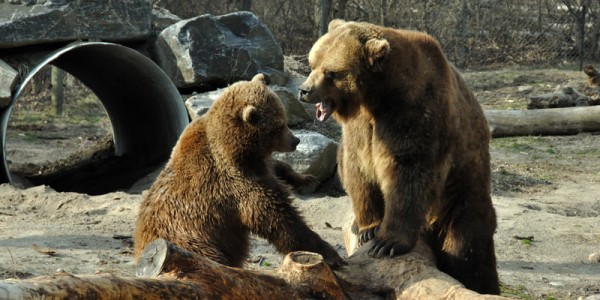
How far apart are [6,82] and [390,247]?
6562 mm

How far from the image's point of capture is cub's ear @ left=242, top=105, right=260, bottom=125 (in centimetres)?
587

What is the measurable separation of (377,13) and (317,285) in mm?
14808

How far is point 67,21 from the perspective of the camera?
11266 mm

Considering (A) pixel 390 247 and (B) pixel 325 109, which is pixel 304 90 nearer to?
(B) pixel 325 109

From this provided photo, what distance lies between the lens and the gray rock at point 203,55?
12116 millimetres

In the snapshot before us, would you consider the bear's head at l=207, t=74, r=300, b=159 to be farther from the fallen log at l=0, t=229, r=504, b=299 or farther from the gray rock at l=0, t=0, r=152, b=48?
the gray rock at l=0, t=0, r=152, b=48

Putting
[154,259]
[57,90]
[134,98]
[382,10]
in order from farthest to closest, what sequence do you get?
[382,10]
[57,90]
[134,98]
[154,259]

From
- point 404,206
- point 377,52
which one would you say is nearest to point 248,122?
point 377,52

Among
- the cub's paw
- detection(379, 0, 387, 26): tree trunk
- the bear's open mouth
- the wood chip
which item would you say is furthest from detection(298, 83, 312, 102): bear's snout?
detection(379, 0, 387, 26): tree trunk

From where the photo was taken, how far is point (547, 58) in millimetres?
19625

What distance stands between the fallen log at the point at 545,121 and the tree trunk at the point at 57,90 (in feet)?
23.6

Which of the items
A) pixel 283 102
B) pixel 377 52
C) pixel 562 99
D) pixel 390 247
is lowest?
pixel 562 99

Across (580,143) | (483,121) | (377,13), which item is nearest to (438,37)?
(377,13)

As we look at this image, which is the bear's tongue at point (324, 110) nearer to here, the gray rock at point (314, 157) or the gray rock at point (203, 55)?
the gray rock at point (314, 157)
